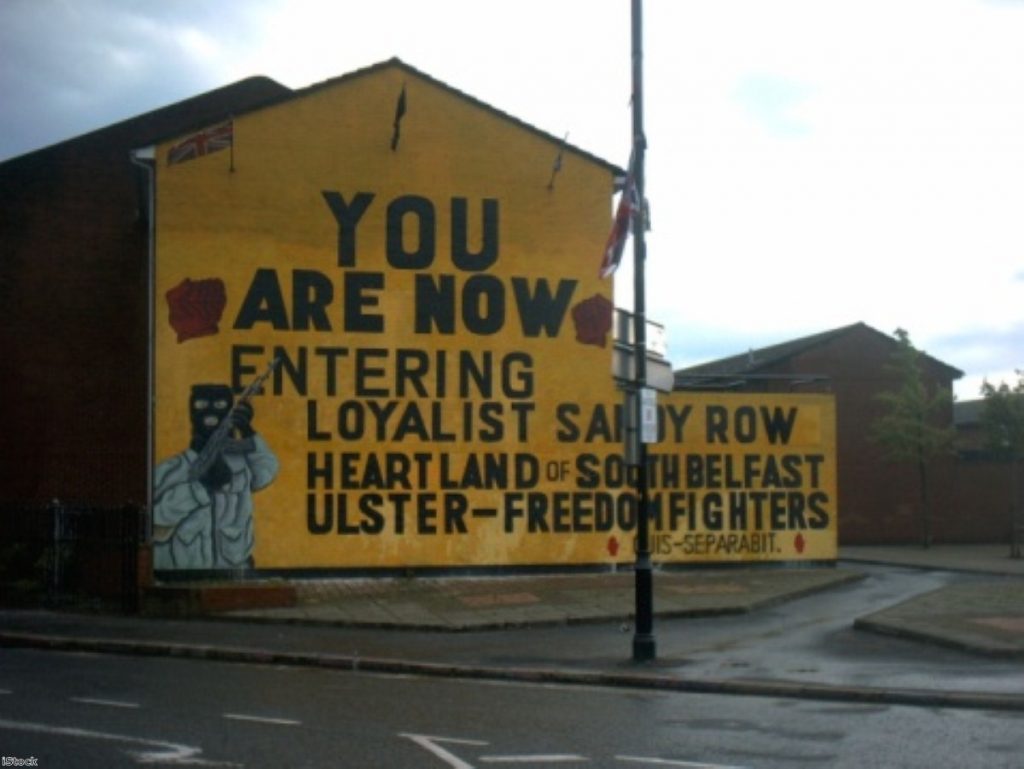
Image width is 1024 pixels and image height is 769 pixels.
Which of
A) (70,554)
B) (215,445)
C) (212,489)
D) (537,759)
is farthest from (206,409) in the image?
(537,759)

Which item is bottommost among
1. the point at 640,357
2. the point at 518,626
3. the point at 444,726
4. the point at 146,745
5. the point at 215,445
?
the point at 518,626

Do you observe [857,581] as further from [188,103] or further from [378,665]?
[188,103]

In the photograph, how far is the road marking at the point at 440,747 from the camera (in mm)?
9742

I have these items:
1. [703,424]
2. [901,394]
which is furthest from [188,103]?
[901,394]

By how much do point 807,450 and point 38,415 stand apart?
16.6 metres

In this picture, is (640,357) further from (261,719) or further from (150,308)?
(150,308)

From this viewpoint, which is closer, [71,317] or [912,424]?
[71,317]

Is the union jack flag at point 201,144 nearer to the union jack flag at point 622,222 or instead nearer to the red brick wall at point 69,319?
the red brick wall at point 69,319

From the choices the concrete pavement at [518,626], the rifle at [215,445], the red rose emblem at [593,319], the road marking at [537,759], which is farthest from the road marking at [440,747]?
the red rose emblem at [593,319]

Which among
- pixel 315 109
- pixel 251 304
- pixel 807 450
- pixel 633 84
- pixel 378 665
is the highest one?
pixel 315 109

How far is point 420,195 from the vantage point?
26375mm

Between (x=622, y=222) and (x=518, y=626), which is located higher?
(x=622, y=222)

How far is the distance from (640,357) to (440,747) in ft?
23.9

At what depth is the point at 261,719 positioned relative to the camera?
11820mm
